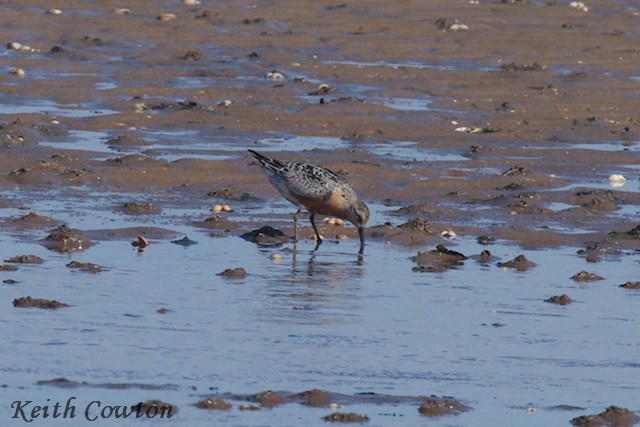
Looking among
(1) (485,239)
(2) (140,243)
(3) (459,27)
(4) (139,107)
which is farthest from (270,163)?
(3) (459,27)

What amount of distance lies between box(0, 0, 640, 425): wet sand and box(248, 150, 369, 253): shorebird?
0.70ft

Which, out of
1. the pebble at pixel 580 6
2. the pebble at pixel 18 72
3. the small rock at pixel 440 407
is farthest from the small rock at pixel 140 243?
the pebble at pixel 580 6

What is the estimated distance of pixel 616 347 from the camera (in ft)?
28.9

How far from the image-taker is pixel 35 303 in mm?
9211

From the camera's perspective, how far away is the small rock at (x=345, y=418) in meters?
A: 7.25

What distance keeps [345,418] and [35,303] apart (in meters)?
2.64

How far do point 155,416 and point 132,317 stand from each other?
1928 millimetres

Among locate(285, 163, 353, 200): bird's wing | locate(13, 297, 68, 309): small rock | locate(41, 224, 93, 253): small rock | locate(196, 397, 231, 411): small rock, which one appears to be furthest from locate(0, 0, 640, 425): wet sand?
locate(285, 163, 353, 200): bird's wing

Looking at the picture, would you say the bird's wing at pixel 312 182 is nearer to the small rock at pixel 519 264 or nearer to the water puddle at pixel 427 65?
the small rock at pixel 519 264

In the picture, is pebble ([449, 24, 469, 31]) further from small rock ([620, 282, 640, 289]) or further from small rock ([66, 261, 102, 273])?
small rock ([66, 261, 102, 273])

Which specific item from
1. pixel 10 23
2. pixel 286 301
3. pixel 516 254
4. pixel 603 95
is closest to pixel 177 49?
pixel 10 23

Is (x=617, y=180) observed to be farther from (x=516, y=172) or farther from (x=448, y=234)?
(x=448, y=234)

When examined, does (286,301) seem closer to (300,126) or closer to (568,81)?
(300,126)

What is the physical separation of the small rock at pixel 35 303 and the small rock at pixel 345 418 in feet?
8.18
